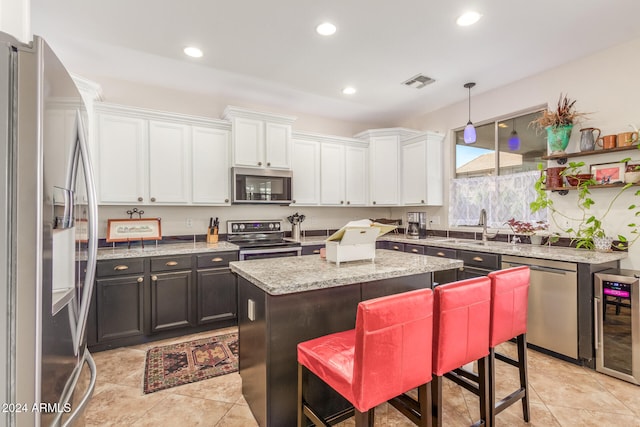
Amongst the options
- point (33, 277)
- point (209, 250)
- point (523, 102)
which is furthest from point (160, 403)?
point (523, 102)

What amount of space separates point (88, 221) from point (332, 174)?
3656 millimetres

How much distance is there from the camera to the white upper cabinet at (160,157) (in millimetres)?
3203

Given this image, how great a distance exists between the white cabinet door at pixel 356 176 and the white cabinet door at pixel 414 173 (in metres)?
0.62

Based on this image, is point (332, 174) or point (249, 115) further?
point (332, 174)

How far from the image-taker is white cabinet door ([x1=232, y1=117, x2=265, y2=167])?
12.3 feet

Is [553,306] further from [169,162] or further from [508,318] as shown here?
[169,162]

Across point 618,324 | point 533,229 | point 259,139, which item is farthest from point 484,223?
point 259,139

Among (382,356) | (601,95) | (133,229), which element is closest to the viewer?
(382,356)

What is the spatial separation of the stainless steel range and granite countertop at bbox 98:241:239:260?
0.20m

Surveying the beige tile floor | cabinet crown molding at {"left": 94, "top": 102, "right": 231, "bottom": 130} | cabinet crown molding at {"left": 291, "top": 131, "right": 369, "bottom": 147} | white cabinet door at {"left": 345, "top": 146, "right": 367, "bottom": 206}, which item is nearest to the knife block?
cabinet crown molding at {"left": 94, "top": 102, "right": 231, "bottom": 130}

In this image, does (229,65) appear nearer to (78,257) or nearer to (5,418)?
(78,257)

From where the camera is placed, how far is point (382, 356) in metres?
1.25

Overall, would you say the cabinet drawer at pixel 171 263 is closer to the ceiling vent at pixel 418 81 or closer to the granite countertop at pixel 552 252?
the granite countertop at pixel 552 252

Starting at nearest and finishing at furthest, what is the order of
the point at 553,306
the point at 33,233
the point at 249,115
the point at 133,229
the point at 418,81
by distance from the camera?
the point at 33,233 → the point at 553,306 → the point at 133,229 → the point at 418,81 → the point at 249,115
